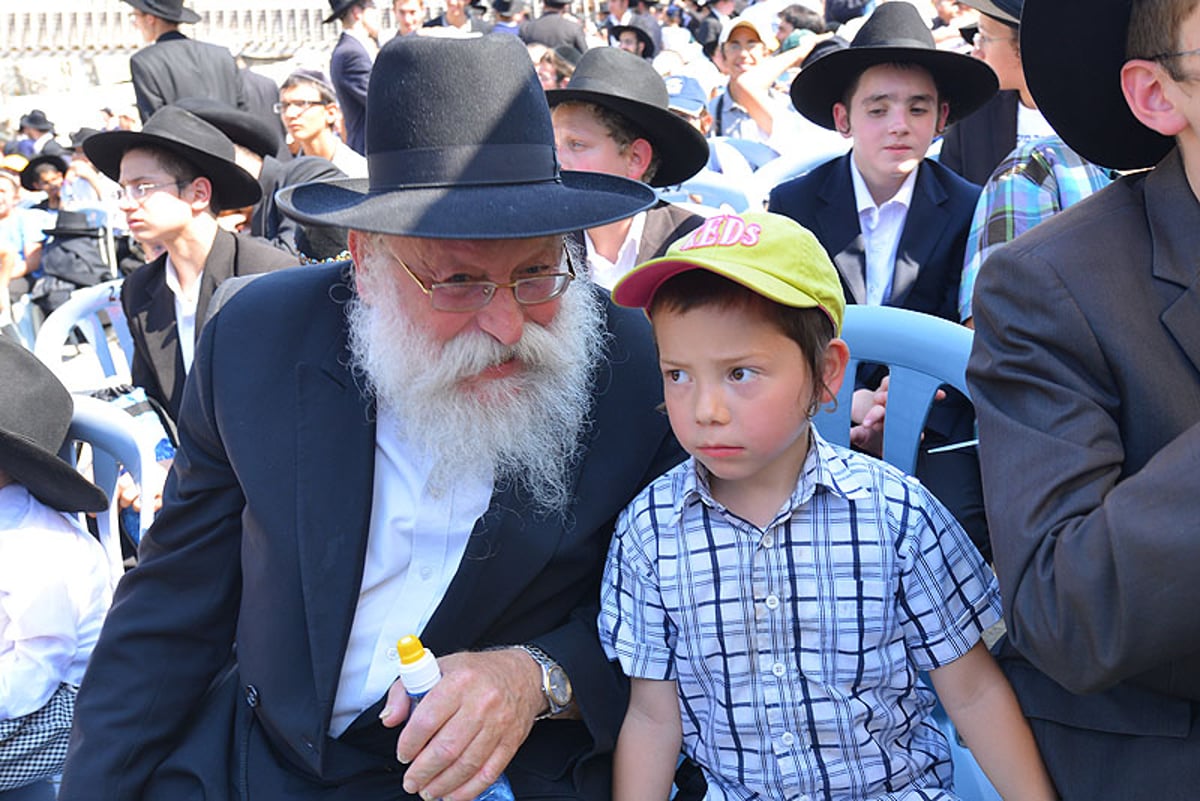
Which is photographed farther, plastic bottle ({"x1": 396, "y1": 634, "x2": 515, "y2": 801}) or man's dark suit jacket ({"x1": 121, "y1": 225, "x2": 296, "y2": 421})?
man's dark suit jacket ({"x1": 121, "y1": 225, "x2": 296, "y2": 421})

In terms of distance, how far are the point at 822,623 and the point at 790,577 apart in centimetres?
9

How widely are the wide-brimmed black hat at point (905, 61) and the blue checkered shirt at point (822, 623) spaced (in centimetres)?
234

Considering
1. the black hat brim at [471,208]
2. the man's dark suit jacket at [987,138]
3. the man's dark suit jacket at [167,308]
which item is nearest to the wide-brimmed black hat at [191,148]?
the man's dark suit jacket at [167,308]

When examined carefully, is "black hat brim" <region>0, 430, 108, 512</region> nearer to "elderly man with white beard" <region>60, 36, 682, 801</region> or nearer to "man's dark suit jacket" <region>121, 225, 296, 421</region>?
"elderly man with white beard" <region>60, 36, 682, 801</region>

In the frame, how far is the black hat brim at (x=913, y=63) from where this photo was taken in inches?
158

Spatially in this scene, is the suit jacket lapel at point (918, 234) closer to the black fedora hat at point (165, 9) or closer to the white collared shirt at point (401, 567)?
the white collared shirt at point (401, 567)

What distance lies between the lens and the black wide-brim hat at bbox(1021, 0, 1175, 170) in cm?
186

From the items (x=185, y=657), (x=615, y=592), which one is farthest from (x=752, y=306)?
(x=185, y=657)

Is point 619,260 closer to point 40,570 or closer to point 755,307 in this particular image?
point 40,570

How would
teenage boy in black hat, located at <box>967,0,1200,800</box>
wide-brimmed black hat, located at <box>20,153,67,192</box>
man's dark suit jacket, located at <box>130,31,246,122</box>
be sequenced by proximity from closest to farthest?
1. teenage boy in black hat, located at <box>967,0,1200,800</box>
2. man's dark suit jacket, located at <box>130,31,246,122</box>
3. wide-brimmed black hat, located at <box>20,153,67,192</box>

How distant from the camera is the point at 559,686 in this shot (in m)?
2.17

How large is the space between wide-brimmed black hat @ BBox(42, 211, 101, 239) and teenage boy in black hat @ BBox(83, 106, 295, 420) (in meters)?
5.81

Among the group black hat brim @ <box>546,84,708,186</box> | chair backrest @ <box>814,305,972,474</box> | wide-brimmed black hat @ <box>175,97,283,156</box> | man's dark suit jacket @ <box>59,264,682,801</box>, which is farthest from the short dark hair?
wide-brimmed black hat @ <box>175,97,283,156</box>

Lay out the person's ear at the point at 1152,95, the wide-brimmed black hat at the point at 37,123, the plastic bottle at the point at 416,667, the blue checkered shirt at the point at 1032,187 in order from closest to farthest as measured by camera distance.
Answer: the person's ear at the point at 1152,95 < the plastic bottle at the point at 416,667 < the blue checkered shirt at the point at 1032,187 < the wide-brimmed black hat at the point at 37,123
